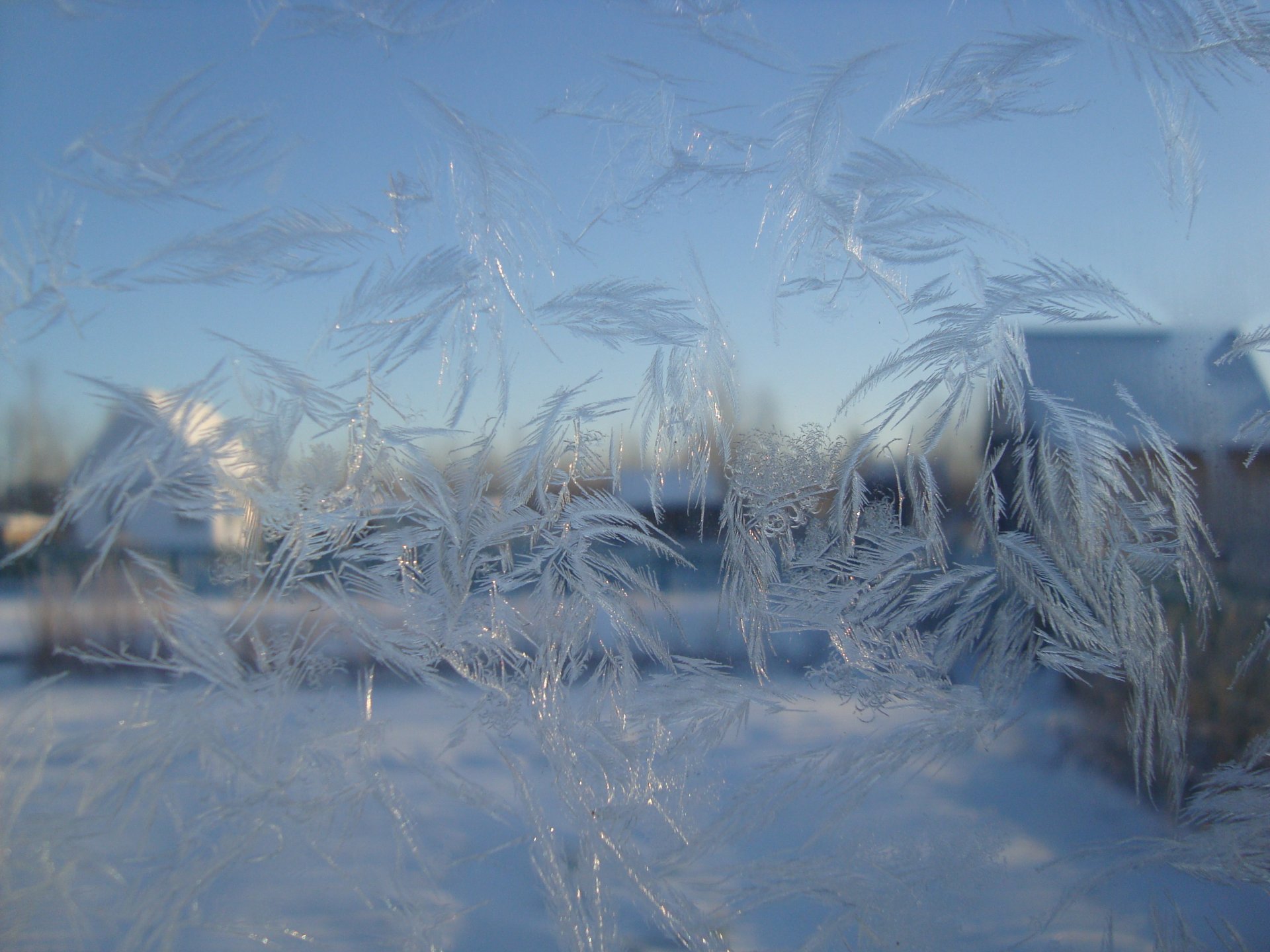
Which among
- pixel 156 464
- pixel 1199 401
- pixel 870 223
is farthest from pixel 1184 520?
pixel 156 464

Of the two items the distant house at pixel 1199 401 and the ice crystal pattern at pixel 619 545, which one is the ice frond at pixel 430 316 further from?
the distant house at pixel 1199 401

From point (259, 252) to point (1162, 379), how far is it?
1794 mm

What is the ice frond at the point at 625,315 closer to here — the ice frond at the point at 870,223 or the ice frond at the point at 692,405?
the ice frond at the point at 692,405

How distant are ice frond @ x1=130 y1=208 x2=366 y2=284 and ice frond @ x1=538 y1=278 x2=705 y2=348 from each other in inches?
16.9

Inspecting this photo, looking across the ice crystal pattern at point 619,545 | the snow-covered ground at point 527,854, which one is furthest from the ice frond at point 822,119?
the snow-covered ground at point 527,854

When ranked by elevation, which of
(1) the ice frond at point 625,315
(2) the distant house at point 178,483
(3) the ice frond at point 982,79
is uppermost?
(3) the ice frond at point 982,79

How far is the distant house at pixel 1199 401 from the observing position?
5.12ft

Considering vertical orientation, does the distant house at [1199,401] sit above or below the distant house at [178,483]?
above

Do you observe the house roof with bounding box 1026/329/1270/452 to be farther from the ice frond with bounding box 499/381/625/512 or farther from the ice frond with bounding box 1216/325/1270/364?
the ice frond with bounding box 499/381/625/512

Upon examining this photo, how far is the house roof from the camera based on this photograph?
1559 millimetres

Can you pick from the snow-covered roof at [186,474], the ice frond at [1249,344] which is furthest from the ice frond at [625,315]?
the ice frond at [1249,344]

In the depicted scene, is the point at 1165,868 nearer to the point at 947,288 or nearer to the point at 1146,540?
the point at 1146,540

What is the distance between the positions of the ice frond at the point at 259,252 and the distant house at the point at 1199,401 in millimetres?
1378

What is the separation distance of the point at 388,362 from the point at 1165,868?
6.00 feet
